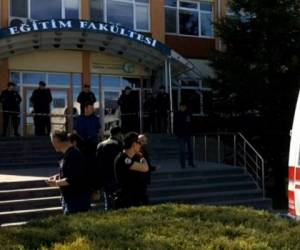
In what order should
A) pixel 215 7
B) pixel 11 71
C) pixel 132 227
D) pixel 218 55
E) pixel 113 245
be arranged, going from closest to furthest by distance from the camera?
1. pixel 113 245
2. pixel 132 227
3. pixel 218 55
4. pixel 11 71
5. pixel 215 7

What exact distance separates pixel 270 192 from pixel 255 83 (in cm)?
339

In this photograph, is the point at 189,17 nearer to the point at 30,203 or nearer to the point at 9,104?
the point at 9,104

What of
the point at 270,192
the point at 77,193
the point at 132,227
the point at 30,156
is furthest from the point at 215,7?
the point at 132,227

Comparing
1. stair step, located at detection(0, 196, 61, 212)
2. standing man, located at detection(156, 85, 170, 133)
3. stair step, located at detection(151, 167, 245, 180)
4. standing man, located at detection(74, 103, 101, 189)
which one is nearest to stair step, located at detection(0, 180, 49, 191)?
stair step, located at detection(0, 196, 61, 212)

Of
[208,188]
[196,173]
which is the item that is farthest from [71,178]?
[196,173]

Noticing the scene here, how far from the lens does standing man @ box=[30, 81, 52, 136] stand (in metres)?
19.7

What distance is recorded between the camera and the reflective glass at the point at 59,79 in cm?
2316

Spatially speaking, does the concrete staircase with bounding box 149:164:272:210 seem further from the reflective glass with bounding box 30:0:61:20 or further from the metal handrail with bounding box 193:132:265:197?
the reflective glass with bounding box 30:0:61:20

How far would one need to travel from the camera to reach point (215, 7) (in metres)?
27.5

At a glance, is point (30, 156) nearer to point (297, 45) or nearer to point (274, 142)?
point (274, 142)

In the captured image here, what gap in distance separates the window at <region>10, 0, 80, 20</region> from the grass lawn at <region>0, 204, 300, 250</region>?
18.1m

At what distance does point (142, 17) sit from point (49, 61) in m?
4.77

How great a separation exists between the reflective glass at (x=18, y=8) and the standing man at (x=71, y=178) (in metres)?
16.4

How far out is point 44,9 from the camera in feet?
74.8
